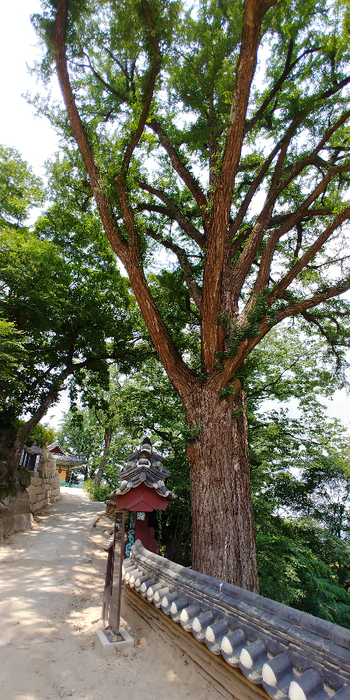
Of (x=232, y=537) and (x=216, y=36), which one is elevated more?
(x=216, y=36)

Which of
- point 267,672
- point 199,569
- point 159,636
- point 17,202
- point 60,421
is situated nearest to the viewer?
point 267,672

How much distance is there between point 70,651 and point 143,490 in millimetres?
1662

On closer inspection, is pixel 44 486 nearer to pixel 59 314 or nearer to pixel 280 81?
pixel 59 314

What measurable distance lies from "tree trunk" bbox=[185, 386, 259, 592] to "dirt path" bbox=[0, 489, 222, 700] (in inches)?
39.3

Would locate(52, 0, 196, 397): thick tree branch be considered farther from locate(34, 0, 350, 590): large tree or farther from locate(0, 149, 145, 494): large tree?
locate(0, 149, 145, 494): large tree

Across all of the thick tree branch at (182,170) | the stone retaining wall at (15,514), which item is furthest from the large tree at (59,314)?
the thick tree branch at (182,170)

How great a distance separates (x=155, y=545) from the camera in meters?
5.26

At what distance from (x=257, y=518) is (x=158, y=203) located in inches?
297

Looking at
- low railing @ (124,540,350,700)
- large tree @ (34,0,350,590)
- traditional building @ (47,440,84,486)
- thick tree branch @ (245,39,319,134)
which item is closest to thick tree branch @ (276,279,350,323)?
large tree @ (34,0,350,590)

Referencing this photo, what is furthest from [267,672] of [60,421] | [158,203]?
[60,421]

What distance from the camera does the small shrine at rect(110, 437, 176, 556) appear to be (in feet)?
14.6

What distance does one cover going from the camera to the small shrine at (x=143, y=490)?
4.46 m

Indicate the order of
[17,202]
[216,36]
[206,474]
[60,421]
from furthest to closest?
[60,421]
[17,202]
[216,36]
[206,474]

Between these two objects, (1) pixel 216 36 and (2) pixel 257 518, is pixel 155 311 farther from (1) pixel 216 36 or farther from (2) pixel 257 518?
(2) pixel 257 518
